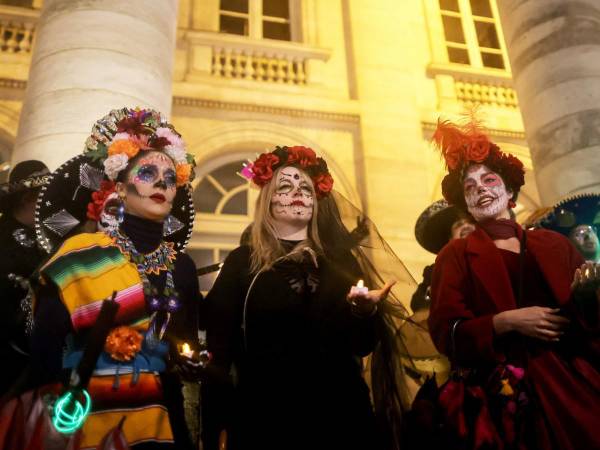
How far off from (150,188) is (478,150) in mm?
1545

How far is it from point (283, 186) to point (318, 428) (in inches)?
44.7

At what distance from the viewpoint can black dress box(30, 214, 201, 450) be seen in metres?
1.82

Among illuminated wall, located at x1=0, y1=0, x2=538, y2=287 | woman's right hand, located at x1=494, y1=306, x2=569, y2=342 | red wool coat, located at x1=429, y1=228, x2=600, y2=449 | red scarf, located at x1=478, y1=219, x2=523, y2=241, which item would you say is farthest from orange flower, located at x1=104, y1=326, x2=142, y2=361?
illuminated wall, located at x1=0, y1=0, x2=538, y2=287

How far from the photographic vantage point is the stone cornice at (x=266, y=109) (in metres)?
7.40

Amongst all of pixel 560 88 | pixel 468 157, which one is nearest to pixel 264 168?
pixel 468 157

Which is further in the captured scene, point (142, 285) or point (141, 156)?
point (141, 156)

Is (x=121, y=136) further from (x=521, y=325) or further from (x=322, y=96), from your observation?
(x=322, y=96)

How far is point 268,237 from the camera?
2.52 metres

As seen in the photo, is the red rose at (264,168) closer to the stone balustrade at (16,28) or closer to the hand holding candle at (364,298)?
the hand holding candle at (364,298)

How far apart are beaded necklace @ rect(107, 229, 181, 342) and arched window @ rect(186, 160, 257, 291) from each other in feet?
15.8

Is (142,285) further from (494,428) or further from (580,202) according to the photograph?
(580,202)

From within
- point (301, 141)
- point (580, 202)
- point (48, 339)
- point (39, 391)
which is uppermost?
point (301, 141)

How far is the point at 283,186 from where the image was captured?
2596 mm

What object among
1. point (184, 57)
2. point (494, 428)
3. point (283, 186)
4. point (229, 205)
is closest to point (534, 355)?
point (494, 428)
